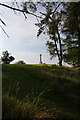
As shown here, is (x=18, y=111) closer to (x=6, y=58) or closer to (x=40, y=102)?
(x=40, y=102)

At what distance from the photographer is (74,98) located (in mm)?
4016

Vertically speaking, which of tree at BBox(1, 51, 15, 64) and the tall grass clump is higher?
tree at BBox(1, 51, 15, 64)

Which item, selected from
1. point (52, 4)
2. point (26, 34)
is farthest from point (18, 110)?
point (26, 34)

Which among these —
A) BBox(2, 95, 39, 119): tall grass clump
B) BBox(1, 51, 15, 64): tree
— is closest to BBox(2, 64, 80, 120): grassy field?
BBox(2, 95, 39, 119): tall grass clump

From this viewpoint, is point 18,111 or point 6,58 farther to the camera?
point 6,58

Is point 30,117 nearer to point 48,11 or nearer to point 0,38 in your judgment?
point 0,38

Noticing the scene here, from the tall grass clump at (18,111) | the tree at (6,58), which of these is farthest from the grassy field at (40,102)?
the tree at (6,58)

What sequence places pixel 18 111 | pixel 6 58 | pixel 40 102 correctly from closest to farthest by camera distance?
pixel 18 111
pixel 40 102
pixel 6 58

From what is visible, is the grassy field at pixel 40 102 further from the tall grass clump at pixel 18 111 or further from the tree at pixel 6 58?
the tree at pixel 6 58

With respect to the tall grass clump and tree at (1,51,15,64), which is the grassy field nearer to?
the tall grass clump

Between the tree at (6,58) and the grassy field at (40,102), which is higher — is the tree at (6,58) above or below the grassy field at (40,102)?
above

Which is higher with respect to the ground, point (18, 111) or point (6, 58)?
point (6, 58)

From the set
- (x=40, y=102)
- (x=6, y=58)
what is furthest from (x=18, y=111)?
(x=6, y=58)

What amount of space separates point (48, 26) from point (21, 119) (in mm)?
1221
